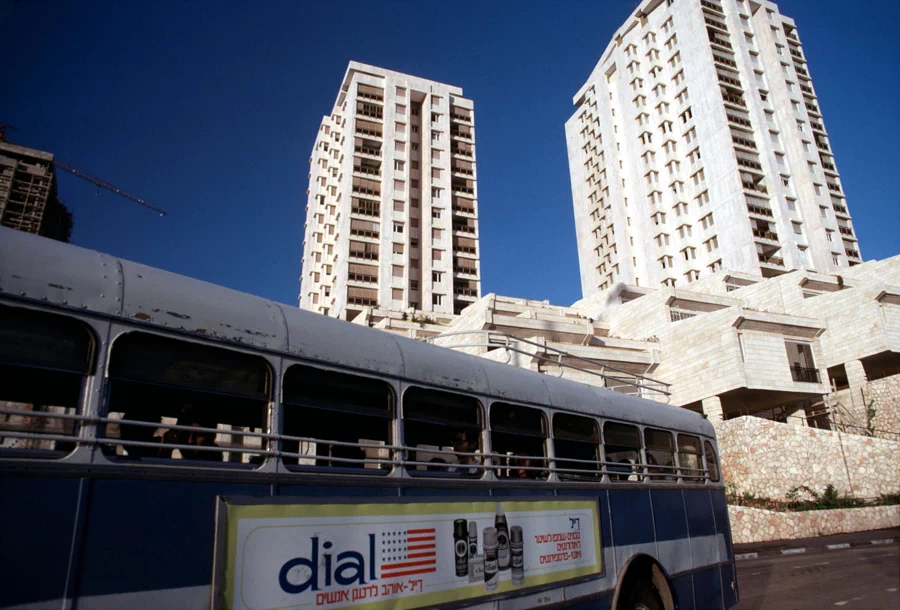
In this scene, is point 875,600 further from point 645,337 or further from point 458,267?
point 458,267

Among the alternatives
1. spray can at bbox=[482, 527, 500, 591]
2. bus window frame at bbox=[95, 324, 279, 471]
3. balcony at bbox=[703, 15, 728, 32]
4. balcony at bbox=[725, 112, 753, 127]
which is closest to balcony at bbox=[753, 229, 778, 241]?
balcony at bbox=[725, 112, 753, 127]

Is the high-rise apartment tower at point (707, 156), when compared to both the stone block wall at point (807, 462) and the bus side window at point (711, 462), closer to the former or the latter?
the stone block wall at point (807, 462)

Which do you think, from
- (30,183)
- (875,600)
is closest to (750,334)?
(875,600)

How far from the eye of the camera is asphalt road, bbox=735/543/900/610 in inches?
426

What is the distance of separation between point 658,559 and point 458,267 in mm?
59748

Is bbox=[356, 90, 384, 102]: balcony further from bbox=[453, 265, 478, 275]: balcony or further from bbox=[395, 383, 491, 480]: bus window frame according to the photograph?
bbox=[395, 383, 491, 480]: bus window frame

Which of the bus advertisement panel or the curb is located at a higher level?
the bus advertisement panel

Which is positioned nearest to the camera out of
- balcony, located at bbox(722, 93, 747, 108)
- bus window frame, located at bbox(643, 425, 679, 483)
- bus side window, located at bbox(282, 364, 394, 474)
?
bus side window, located at bbox(282, 364, 394, 474)

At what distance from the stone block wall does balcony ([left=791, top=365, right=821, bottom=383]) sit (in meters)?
7.36

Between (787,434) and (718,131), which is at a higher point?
(718,131)

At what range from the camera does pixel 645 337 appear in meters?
42.0

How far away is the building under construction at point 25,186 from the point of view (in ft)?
224

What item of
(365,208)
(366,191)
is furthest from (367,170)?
(365,208)

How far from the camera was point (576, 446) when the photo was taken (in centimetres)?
702
